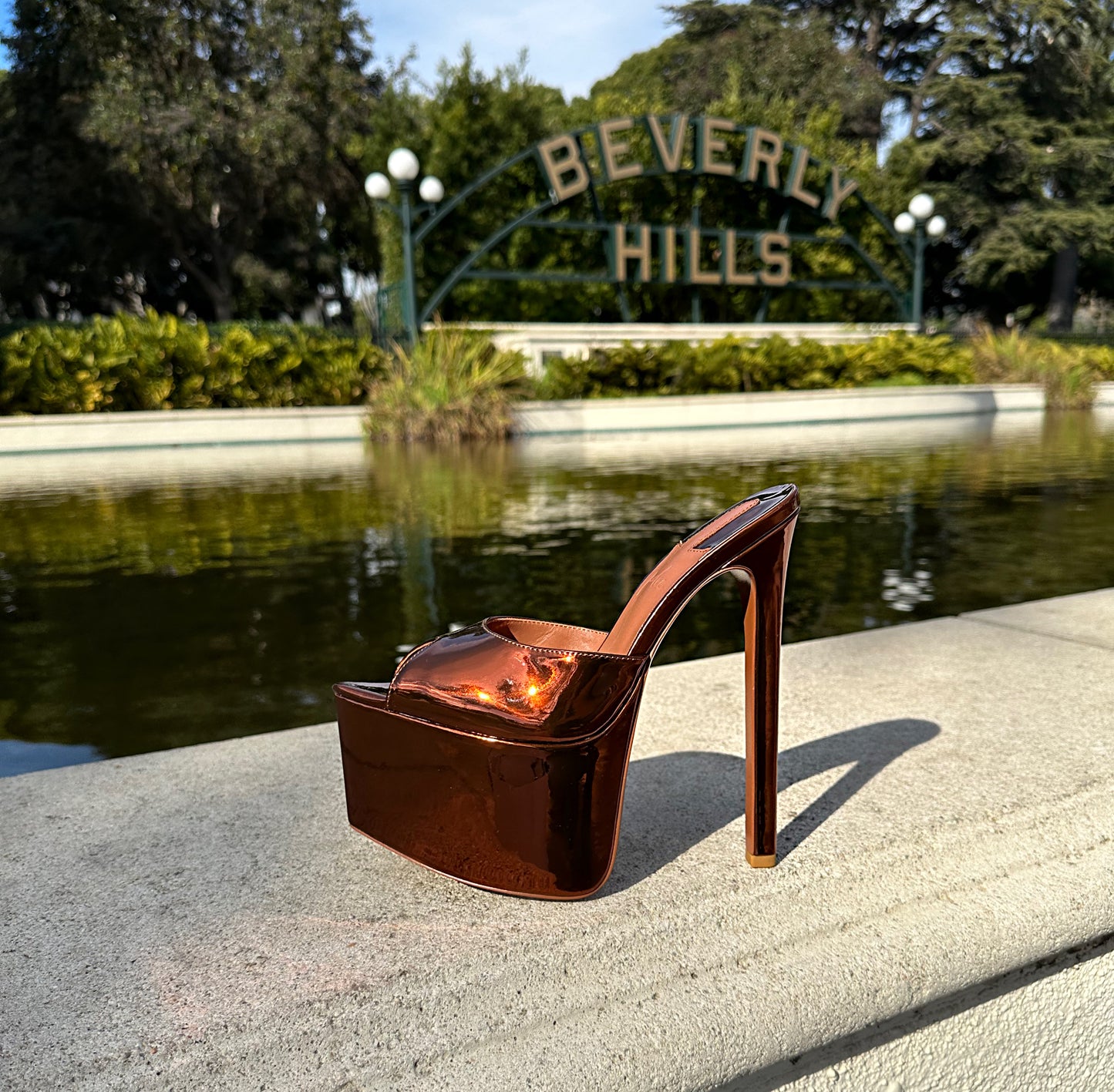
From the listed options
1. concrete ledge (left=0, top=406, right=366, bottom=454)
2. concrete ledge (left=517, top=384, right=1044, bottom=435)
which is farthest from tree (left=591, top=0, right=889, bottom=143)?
concrete ledge (left=0, top=406, right=366, bottom=454)

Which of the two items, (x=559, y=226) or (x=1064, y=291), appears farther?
(x=1064, y=291)

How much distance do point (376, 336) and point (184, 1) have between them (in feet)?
48.8

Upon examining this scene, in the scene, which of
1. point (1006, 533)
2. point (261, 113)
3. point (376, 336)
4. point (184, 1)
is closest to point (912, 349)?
point (376, 336)

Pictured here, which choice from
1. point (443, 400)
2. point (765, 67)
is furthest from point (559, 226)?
point (765, 67)

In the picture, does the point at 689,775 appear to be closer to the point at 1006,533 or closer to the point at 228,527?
the point at 1006,533

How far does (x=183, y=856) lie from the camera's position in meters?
1.73

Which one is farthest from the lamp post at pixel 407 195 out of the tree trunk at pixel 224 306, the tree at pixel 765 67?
the tree trunk at pixel 224 306

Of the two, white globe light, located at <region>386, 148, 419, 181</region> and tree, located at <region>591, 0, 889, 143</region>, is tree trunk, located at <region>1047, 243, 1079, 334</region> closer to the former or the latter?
tree, located at <region>591, 0, 889, 143</region>

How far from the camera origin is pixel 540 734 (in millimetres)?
1478

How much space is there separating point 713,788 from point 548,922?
1.96 ft

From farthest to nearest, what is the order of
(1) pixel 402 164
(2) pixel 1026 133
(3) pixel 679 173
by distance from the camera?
(2) pixel 1026 133 → (3) pixel 679 173 → (1) pixel 402 164

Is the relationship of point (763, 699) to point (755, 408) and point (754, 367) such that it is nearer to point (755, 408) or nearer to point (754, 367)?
point (755, 408)

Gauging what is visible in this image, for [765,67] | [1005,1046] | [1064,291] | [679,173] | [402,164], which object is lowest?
[1005,1046]

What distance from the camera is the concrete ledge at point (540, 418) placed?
14250 millimetres
